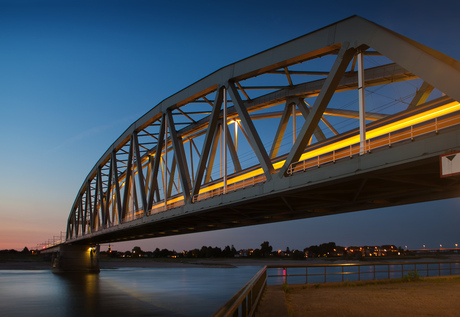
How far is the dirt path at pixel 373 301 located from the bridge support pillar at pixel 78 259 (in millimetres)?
65334

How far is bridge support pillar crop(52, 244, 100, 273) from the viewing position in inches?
3024

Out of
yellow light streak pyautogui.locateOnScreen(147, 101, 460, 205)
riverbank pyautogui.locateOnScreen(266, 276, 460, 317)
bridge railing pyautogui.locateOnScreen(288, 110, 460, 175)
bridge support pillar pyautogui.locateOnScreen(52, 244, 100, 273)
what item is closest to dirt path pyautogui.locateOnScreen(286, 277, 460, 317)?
riverbank pyautogui.locateOnScreen(266, 276, 460, 317)

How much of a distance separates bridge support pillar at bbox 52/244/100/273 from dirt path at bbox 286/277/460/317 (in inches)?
2572

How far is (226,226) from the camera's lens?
3359 cm

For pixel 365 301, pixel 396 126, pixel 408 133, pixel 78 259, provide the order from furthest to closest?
pixel 78 259
pixel 396 126
pixel 365 301
pixel 408 133

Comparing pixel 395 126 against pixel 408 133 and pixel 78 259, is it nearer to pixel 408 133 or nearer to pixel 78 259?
pixel 408 133

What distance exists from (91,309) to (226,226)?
11313mm

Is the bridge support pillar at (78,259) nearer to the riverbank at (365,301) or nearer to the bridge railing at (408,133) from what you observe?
the riverbank at (365,301)

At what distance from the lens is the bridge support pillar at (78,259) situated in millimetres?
76812

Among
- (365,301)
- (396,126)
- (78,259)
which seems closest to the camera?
(365,301)

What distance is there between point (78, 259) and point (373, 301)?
70.8m

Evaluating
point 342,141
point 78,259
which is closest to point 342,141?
point 342,141

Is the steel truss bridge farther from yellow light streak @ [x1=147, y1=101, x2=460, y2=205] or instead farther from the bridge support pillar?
the bridge support pillar

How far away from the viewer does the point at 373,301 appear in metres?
15.2
